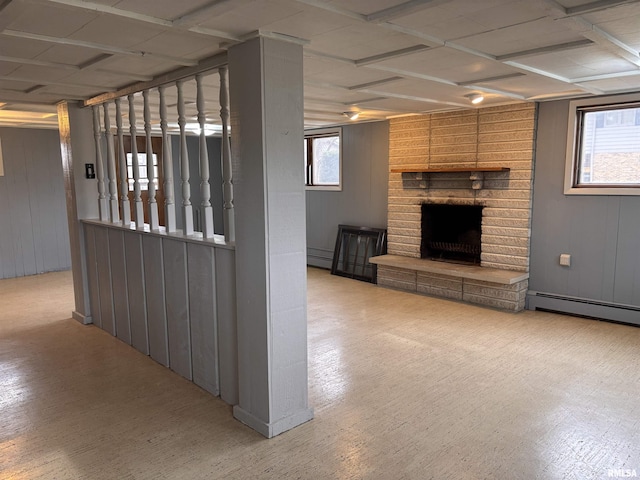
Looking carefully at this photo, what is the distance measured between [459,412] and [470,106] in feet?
11.1

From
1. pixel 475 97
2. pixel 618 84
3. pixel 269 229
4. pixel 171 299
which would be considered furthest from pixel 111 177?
pixel 618 84

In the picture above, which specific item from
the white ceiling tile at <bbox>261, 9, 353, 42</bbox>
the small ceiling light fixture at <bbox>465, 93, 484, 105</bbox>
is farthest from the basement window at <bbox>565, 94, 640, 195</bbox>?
the white ceiling tile at <bbox>261, 9, 353, 42</bbox>

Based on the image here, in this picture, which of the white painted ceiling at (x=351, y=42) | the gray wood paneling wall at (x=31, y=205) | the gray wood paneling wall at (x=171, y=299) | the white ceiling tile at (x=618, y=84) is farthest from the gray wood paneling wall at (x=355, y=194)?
the gray wood paneling wall at (x=31, y=205)

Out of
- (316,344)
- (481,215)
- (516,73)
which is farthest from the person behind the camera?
(481,215)

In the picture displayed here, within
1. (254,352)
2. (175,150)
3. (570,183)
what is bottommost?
(254,352)

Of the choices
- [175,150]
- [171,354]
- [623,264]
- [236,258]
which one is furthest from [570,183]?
[175,150]

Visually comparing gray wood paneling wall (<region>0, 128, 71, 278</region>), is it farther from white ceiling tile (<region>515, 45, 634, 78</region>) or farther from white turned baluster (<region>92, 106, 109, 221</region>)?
white ceiling tile (<region>515, 45, 634, 78</region>)

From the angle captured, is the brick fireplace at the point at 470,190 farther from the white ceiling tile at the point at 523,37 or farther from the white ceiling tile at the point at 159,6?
the white ceiling tile at the point at 159,6

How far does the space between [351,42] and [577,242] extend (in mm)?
3439

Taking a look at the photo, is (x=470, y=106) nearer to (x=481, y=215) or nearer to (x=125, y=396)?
(x=481, y=215)

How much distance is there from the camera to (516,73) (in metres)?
3.42

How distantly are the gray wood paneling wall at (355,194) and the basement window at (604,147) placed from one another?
2.33m

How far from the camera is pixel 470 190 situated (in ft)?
17.8

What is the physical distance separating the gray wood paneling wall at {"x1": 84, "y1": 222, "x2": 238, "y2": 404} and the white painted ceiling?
3.91 ft
